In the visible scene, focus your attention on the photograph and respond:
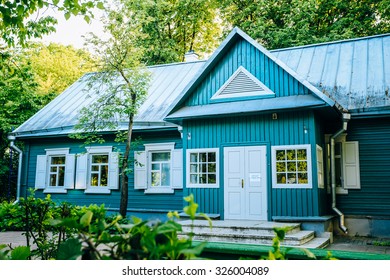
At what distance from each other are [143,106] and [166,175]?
2627 mm

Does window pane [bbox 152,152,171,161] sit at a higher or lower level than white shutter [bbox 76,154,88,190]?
higher

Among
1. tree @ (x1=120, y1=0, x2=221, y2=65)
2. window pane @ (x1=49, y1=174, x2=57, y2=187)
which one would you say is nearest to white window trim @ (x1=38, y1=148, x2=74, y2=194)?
window pane @ (x1=49, y1=174, x2=57, y2=187)

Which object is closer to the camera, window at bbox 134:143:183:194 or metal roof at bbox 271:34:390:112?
metal roof at bbox 271:34:390:112

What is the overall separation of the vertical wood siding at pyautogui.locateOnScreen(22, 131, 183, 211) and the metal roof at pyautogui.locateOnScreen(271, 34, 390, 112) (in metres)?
4.66

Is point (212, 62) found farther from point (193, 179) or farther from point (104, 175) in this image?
point (104, 175)

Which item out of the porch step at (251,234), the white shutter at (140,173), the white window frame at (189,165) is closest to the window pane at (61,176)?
the white shutter at (140,173)

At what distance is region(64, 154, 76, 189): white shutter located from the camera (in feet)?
43.2

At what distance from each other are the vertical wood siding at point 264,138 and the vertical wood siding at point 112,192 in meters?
1.76

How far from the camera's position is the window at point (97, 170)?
40.8ft

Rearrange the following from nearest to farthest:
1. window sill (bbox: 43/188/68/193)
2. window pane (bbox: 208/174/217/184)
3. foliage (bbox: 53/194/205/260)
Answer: foliage (bbox: 53/194/205/260)
window pane (bbox: 208/174/217/184)
window sill (bbox: 43/188/68/193)

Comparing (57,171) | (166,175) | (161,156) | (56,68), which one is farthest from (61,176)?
(56,68)

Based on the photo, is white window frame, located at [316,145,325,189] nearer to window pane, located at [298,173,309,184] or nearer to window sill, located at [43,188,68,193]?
window pane, located at [298,173,309,184]

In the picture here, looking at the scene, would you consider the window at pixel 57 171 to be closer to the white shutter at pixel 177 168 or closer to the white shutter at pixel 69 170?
the white shutter at pixel 69 170
